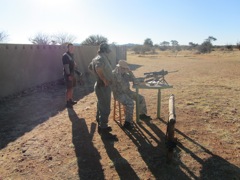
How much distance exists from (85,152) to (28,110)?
336cm

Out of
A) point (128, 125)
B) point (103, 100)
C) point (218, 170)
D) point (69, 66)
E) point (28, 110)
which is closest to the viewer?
point (218, 170)

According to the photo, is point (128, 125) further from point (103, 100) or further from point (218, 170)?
point (218, 170)

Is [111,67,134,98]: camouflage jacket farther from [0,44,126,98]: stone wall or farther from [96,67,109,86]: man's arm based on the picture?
[0,44,126,98]: stone wall

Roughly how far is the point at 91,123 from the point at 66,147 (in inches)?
51.7

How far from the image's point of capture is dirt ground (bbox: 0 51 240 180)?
384 cm

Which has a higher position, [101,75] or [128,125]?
[101,75]

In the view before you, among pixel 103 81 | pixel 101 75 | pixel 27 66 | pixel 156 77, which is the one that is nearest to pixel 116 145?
pixel 103 81

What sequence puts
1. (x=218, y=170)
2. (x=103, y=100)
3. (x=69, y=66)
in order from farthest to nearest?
1. (x=69, y=66)
2. (x=103, y=100)
3. (x=218, y=170)

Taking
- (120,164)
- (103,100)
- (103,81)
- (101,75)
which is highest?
(101,75)

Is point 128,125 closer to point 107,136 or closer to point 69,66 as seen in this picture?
point 107,136

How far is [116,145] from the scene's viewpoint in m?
4.70

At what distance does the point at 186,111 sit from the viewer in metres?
6.74

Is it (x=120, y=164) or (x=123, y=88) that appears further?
(x=123, y=88)

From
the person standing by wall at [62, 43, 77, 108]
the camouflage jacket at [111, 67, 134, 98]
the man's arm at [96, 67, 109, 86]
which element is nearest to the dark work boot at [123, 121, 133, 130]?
the camouflage jacket at [111, 67, 134, 98]
